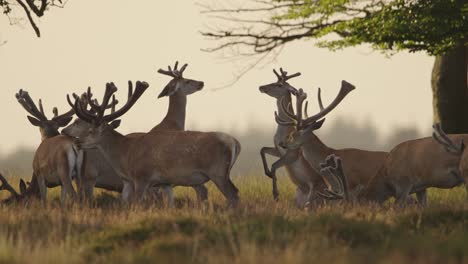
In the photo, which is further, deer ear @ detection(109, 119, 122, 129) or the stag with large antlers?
the stag with large antlers

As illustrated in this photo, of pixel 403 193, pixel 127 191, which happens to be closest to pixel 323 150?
pixel 403 193

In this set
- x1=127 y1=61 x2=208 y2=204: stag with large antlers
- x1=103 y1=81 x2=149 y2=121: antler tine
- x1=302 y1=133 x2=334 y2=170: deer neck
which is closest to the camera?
x1=103 y1=81 x2=149 y2=121: antler tine

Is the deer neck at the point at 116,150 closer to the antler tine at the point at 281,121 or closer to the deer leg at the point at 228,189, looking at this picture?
the deer leg at the point at 228,189

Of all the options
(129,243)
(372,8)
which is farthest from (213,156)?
(372,8)

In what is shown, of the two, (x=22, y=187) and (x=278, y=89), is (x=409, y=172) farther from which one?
(x=22, y=187)

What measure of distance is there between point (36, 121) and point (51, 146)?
137 cm

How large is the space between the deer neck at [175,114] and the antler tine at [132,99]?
1.15 meters

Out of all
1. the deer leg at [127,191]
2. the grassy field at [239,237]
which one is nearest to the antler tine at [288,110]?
the deer leg at [127,191]

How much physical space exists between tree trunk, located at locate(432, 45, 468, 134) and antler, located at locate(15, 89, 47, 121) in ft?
30.7

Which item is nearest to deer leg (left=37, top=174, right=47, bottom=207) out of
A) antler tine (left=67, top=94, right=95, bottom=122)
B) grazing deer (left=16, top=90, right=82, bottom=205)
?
grazing deer (left=16, top=90, right=82, bottom=205)

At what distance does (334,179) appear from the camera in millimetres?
12695

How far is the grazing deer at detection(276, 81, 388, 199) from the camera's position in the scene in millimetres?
13047

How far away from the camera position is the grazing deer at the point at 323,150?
1305 cm

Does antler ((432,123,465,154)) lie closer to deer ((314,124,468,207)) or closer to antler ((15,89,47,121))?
deer ((314,124,468,207))
